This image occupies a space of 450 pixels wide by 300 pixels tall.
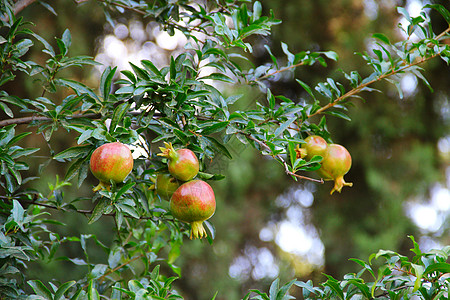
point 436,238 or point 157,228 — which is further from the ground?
point 157,228

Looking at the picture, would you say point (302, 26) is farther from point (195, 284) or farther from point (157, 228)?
point (157, 228)

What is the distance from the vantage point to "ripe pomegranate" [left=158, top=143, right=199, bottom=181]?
1.08 metres

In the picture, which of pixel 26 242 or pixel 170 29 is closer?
pixel 26 242

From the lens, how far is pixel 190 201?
1093mm

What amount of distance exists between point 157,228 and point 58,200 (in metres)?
0.47

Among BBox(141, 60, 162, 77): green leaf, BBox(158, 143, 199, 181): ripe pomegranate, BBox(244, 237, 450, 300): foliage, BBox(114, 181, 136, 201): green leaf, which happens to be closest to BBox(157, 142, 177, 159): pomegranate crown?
BBox(158, 143, 199, 181): ripe pomegranate

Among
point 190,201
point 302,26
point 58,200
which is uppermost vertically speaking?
point 190,201

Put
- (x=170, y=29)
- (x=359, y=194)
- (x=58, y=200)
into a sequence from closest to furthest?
(x=58, y=200)
(x=170, y=29)
(x=359, y=194)

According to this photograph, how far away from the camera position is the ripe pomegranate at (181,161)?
1.08 meters

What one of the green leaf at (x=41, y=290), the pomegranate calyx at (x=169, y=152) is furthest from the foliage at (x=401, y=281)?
the green leaf at (x=41, y=290)

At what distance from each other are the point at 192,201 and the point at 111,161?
0.22 m

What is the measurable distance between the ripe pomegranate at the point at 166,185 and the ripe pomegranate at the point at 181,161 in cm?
7

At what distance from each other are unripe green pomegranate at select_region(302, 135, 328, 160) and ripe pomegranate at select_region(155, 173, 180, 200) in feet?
1.39

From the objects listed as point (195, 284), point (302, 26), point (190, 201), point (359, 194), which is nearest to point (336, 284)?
point (190, 201)
